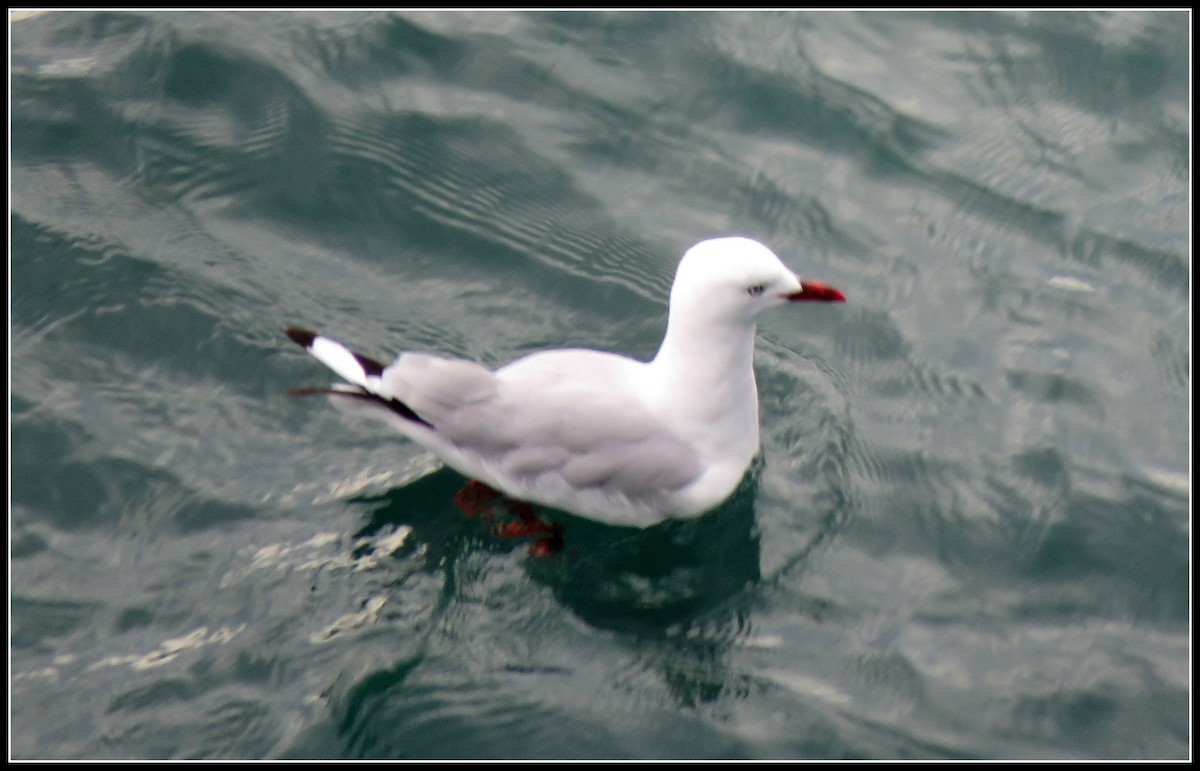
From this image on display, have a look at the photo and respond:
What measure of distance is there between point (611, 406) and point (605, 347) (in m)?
0.99

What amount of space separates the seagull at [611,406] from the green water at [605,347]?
10.2 inches

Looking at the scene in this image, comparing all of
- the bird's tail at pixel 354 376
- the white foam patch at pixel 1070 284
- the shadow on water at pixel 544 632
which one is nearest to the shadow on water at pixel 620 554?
the shadow on water at pixel 544 632

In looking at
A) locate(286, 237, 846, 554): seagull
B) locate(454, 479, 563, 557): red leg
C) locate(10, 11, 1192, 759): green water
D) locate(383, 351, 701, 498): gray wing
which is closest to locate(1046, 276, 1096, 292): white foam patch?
locate(10, 11, 1192, 759): green water

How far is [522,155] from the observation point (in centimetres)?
659

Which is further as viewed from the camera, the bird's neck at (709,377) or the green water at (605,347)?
the bird's neck at (709,377)

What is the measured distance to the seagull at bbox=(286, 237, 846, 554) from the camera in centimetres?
477

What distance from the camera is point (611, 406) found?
4.84 metres

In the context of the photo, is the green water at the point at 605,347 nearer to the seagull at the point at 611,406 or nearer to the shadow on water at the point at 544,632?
the shadow on water at the point at 544,632

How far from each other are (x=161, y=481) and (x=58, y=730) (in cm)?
111

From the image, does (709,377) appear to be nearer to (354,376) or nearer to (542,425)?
(542,425)

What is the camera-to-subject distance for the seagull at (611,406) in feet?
15.6

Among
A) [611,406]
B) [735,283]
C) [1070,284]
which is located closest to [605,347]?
[611,406]

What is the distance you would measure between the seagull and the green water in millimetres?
258

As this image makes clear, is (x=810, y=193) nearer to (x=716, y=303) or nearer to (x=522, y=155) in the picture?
(x=522, y=155)
